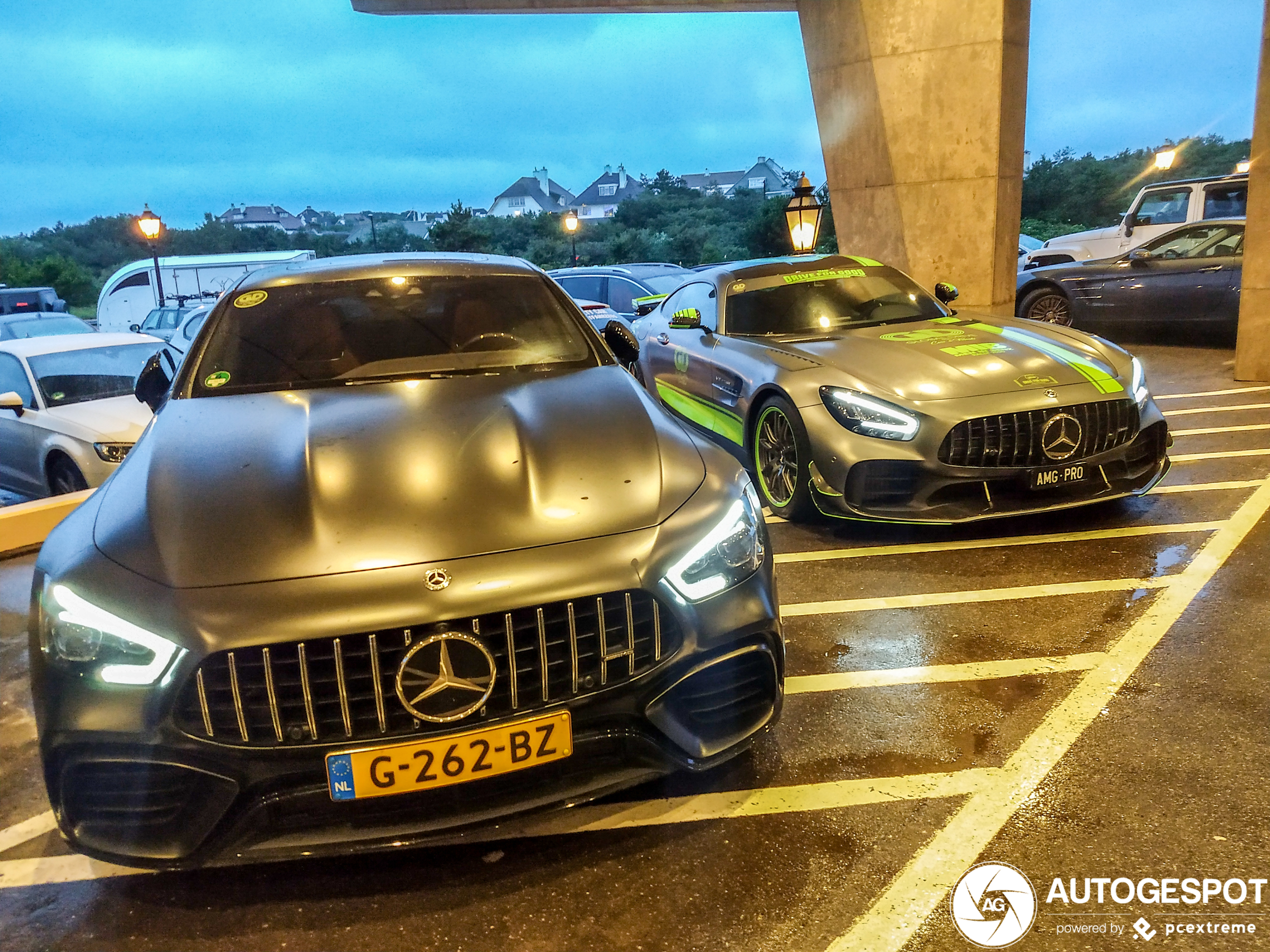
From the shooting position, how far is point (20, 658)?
377 centimetres

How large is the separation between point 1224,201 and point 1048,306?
3367 mm

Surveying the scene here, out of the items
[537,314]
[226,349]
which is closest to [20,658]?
[226,349]

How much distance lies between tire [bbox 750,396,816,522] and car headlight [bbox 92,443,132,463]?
3869 mm

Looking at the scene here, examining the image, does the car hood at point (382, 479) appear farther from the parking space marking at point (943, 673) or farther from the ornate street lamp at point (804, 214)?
the ornate street lamp at point (804, 214)

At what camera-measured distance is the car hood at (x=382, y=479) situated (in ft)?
6.75

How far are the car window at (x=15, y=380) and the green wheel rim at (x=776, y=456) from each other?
4799 mm

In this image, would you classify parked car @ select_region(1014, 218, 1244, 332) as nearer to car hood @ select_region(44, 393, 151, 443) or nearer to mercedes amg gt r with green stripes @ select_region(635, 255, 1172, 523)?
mercedes amg gt r with green stripes @ select_region(635, 255, 1172, 523)

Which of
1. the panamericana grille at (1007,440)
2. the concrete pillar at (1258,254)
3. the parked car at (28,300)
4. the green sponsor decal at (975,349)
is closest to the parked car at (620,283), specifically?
the concrete pillar at (1258,254)

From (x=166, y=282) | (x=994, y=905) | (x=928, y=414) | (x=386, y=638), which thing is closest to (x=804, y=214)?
(x=928, y=414)

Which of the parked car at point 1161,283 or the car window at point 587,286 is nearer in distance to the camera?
the parked car at point 1161,283

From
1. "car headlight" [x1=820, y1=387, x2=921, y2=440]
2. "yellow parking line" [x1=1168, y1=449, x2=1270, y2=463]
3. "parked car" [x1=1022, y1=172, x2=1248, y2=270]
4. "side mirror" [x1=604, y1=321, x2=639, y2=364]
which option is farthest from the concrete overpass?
"side mirror" [x1=604, y1=321, x2=639, y2=364]

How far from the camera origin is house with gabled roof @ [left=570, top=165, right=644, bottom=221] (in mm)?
31906

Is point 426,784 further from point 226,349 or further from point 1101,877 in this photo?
point 226,349

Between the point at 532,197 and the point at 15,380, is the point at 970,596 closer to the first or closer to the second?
the point at 15,380
